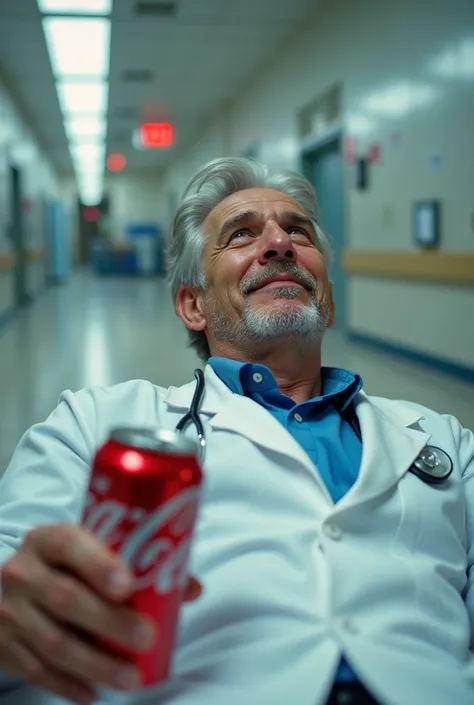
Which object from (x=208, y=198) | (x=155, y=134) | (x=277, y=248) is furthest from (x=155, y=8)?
(x=277, y=248)

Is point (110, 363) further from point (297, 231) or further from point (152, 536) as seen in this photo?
point (152, 536)

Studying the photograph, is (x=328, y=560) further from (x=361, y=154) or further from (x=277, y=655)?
(x=361, y=154)

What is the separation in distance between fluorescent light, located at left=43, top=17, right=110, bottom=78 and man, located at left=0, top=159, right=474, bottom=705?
703 centimetres

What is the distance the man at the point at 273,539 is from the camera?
0.72m

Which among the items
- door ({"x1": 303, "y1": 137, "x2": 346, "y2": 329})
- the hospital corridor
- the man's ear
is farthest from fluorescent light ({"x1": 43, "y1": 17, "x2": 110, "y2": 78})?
the man's ear

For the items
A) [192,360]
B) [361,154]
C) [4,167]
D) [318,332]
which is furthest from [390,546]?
[4,167]

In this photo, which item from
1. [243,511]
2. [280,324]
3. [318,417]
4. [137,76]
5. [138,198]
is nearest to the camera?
[243,511]

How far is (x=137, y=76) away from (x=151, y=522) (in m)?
10.3

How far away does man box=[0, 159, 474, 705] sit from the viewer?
2.37 feet

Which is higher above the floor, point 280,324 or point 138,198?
point 138,198

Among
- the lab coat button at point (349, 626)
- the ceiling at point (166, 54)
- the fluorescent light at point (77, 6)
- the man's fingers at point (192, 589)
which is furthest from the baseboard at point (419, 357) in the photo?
the man's fingers at point (192, 589)

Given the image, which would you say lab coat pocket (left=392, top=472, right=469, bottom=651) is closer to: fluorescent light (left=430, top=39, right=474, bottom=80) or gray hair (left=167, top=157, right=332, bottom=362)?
gray hair (left=167, top=157, right=332, bottom=362)

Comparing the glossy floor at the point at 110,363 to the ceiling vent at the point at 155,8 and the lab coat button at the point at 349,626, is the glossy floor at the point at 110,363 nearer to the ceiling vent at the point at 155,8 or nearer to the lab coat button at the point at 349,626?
the lab coat button at the point at 349,626

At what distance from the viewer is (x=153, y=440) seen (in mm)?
749
